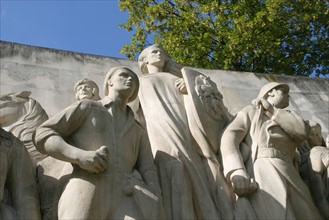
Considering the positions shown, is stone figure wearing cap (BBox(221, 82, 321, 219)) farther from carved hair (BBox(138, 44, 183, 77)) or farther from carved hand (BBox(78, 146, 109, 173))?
carved hand (BBox(78, 146, 109, 173))

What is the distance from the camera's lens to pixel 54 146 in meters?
6.69

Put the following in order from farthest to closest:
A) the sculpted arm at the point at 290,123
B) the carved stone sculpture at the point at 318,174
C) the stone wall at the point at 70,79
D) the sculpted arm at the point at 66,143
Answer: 1. the stone wall at the point at 70,79
2. the carved stone sculpture at the point at 318,174
3. the sculpted arm at the point at 290,123
4. the sculpted arm at the point at 66,143

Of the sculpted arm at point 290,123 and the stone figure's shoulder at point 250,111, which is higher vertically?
the stone figure's shoulder at point 250,111

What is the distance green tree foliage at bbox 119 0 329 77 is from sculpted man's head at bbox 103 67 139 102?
7.37 metres

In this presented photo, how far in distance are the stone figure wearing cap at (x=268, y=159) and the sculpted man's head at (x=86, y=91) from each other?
152 centimetres

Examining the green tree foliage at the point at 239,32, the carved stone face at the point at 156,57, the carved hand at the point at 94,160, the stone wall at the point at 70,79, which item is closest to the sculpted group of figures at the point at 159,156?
the carved hand at the point at 94,160

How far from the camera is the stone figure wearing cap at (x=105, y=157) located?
6461 millimetres

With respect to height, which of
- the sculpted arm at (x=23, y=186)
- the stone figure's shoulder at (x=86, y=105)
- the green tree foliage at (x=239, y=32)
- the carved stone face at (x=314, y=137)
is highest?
the green tree foliage at (x=239, y=32)

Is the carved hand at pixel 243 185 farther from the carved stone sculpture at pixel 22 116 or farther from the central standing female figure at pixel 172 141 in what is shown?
the carved stone sculpture at pixel 22 116

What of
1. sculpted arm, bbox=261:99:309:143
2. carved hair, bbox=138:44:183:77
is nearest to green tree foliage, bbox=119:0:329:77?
carved hair, bbox=138:44:183:77

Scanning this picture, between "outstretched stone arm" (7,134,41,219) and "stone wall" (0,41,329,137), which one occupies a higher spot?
"stone wall" (0,41,329,137)

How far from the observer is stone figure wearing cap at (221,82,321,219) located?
734cm

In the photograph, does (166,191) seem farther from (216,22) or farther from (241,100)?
(216,22)

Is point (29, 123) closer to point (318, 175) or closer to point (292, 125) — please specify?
point (292, 125)
